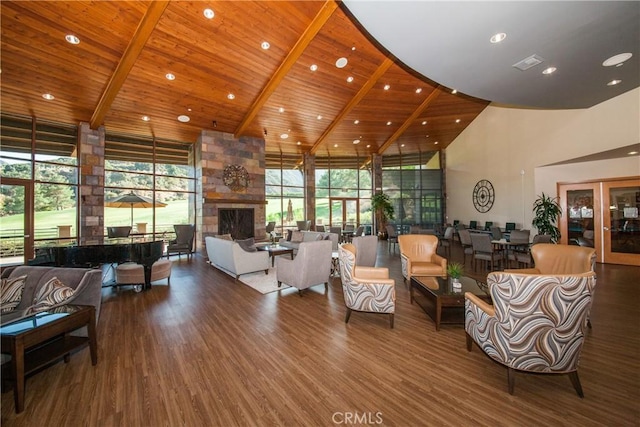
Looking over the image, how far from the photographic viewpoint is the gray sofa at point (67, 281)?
260cm

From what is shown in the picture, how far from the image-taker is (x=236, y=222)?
9.09m

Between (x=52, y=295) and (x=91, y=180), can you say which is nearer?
(x=52, y=295)

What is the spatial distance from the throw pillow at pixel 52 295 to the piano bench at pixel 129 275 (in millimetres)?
2065

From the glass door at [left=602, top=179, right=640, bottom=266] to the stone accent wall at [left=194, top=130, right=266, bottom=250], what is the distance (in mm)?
9848

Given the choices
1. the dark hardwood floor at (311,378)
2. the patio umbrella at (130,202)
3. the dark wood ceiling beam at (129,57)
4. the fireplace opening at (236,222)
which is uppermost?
the dark wood ceiling beam at (129,57)

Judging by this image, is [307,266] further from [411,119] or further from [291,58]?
[411,119]

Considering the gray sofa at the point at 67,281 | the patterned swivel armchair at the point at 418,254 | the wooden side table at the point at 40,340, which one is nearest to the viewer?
the wooden side table at the point at 40,340

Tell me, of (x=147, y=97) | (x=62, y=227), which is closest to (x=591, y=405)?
(x=147, y=97)

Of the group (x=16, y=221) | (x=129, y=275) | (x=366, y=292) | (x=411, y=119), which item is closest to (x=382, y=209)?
(x=411, y=119)

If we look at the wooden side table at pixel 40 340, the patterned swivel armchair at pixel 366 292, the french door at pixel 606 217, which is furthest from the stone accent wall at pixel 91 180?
the french door at pixel 606 217

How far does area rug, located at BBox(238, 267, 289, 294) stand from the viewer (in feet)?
15.3

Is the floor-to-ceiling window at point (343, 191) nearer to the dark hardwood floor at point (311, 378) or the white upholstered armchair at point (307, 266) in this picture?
the white upholstered armchair at point (307, 266)

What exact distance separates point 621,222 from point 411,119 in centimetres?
621

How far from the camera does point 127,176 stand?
796 cm
